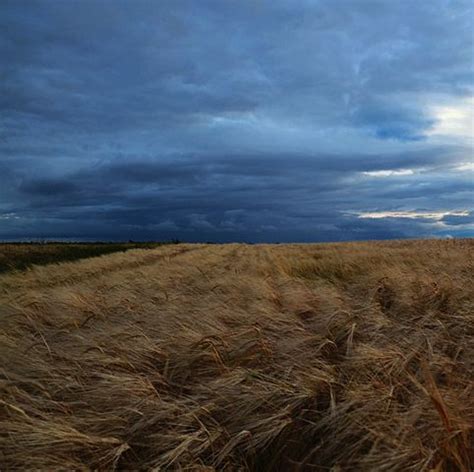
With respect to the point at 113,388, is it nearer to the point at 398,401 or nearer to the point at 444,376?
the point at 398,401

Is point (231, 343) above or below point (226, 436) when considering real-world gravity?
above

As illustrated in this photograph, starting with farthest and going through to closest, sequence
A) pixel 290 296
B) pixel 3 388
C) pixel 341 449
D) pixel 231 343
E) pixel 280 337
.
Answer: pixel 290 296 → pixel 280 337 → pixel 231 343 → pixel 3 388 → pixel 341 449

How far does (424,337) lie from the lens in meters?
3.94

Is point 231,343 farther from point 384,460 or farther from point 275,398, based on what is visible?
point 384,460

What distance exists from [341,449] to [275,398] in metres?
0.51

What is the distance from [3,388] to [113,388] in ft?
2.88

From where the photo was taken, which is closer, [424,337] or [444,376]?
[444,376]

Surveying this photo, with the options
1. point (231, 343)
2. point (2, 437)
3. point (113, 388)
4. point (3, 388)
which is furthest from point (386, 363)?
point (3, 388)

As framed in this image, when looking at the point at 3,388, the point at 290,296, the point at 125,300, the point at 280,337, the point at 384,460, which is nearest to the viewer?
the point at 384,460

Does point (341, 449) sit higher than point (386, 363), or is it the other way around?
point (386, 363)

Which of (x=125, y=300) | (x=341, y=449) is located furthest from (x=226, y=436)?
(x=125, y=300)

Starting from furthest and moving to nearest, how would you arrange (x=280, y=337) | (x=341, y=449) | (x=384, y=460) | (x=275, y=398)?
(x=280, y=337) → (x=275, y=398) → (x=341, y=449) → (x=384, y=460)

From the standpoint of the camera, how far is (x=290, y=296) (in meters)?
5.82

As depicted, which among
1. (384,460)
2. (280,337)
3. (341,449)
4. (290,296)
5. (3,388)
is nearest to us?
(384,460)
